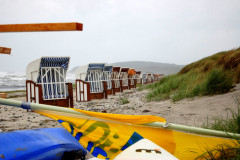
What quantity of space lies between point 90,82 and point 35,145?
11.7 m

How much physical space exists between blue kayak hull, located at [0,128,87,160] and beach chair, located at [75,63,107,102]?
961 centimetres

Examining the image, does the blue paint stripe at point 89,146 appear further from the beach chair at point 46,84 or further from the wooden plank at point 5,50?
the beach chair at point 46,84

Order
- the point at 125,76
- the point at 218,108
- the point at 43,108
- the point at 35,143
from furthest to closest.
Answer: the point at 125,76 < the point at 218,108 < the point at 35,143 < the point at 43,108

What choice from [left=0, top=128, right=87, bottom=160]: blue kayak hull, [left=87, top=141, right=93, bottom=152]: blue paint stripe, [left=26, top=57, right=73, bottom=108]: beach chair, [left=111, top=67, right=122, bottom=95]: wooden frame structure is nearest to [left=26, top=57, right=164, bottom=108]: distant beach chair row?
[left=26, top=57, right=73, bottom=108]: beach chair

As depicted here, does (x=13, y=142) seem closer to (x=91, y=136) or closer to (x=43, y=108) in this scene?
(x=43, y=108)

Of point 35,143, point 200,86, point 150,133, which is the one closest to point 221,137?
point 150,133

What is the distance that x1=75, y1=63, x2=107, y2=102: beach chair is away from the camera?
43.1ft

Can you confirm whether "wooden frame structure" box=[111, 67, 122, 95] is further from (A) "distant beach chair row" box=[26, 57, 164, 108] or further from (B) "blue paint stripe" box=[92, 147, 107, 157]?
(B) "blue paint stripe" box=[92, 147, 107, 157]

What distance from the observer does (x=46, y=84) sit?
10.7 meters

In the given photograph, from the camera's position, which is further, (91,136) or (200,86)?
(200,86)

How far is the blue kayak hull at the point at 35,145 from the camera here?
272 centimetres

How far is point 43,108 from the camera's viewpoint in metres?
2.76

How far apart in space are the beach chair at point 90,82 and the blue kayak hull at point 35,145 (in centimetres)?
961

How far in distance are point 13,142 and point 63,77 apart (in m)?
8.11
